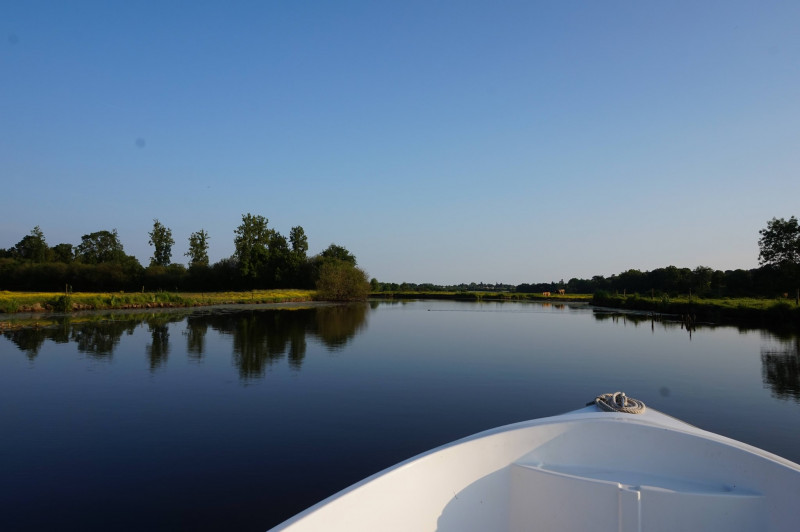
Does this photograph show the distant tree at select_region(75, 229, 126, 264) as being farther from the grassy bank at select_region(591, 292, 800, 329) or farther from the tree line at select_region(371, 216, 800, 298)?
the grassy bank at select_region(591, 292, 800, 329)

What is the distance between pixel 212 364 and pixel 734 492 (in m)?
10.3

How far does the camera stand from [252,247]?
56875 mm

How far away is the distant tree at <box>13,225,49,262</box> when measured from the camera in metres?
57.0

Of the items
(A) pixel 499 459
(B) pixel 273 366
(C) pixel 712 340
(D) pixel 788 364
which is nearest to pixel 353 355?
(B) pixel 273 366

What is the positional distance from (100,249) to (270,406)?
65988 mm

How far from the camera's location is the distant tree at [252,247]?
5400cm

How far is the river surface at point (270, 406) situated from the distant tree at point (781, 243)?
14.9 metres

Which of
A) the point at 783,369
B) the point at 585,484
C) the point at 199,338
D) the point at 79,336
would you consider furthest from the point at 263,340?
the point at 783,369

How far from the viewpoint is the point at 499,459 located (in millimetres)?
2977

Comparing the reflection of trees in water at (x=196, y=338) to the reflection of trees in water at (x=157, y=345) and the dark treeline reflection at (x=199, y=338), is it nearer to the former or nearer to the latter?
the dark treeline reflection at (x=199, y=338)

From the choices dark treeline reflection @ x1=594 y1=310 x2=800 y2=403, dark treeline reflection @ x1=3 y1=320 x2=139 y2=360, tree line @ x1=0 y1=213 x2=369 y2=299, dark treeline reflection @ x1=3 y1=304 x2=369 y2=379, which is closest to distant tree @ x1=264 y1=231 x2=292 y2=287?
tree line @ x1=0 y1=213 x2=369 y2=299

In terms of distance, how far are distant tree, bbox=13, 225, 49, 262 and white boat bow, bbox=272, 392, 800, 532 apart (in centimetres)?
6807

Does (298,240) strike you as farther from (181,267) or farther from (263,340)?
(263,340)

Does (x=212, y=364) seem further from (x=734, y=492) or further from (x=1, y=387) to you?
(x=734, y=492)
